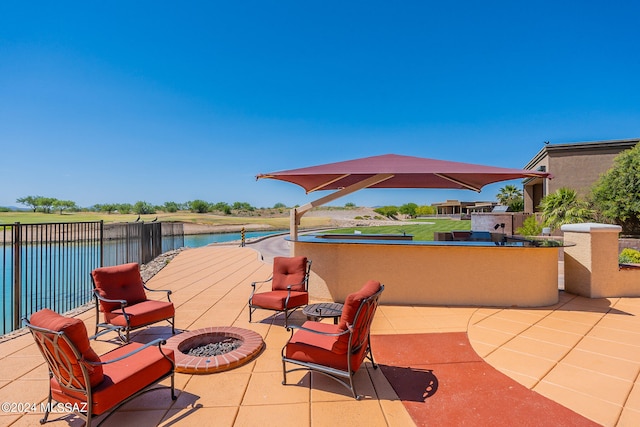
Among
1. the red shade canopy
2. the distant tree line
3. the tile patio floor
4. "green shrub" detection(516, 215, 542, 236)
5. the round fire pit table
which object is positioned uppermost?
the distant tree line

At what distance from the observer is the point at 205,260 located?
11633 mm

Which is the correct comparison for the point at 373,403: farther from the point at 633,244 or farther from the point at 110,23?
the point at 633,244

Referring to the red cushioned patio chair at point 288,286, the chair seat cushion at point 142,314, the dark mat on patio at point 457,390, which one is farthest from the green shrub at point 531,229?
the chair seat cushion at point 142,314

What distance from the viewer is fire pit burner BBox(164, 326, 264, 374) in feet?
10.5

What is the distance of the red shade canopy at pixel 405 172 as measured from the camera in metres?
5.09

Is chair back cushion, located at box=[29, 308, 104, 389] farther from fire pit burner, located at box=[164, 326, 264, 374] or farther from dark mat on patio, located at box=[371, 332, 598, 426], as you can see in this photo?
dark mat on patio, located at box=[371, 332, 598, 426]

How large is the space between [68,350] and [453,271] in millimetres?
5719

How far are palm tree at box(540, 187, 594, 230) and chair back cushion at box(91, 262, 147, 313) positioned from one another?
601 inches

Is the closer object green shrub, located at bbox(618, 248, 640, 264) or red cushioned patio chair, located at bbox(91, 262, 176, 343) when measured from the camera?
red cushioned patio chair, located at bbox(91, 262, 176, 343)

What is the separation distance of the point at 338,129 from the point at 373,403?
24.0 m

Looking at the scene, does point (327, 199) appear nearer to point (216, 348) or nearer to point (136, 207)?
point (216, 348)

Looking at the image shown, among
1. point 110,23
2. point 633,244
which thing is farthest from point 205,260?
point 633,244

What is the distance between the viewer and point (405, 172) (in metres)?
5.00

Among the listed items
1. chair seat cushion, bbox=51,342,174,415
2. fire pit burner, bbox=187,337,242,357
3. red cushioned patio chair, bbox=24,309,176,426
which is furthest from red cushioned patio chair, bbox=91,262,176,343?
red cushioned patio chair, bbox=24,309,176,426
